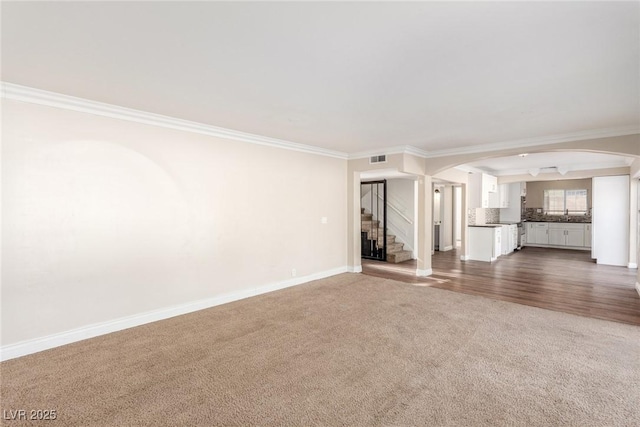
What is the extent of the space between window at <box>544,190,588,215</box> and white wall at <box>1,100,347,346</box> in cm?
1020

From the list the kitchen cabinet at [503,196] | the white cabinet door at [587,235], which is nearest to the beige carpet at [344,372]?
the kitchen cabinet at [503,196]

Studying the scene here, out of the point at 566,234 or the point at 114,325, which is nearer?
the point at 114,325

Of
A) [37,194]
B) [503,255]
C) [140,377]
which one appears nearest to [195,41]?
[37,194]

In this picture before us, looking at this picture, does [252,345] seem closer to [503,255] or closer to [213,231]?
[213,231]

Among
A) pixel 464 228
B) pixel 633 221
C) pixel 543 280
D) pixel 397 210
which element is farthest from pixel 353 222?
pixel 633 221

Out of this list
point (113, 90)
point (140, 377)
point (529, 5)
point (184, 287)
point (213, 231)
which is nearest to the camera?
point (529, 5)

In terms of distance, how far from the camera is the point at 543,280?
6078 mm

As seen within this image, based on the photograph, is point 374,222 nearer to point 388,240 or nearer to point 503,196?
point 388,240

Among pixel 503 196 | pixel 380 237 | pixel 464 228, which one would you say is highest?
pixel 503 196

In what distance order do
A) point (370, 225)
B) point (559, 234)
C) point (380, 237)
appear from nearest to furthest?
point (380, 237) < point (370, 225) < point (559, 234)

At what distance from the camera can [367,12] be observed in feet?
6.02

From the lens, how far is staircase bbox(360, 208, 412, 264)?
8.16 metres

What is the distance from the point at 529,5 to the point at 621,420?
274cm

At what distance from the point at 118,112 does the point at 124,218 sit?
1230mm
